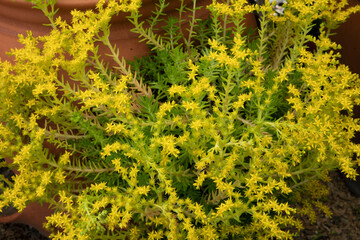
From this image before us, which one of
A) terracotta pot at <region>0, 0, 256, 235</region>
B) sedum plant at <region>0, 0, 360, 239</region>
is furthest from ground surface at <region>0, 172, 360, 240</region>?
terracotta pot at <region>0, 0, 256, 235</region>

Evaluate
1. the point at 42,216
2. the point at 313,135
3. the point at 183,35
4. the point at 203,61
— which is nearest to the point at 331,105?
the point at 313,135

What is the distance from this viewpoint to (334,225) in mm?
1896

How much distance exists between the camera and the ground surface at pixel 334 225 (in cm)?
178

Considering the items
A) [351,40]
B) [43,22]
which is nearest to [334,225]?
[351,40]

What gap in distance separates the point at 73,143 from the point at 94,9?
1.76 ft

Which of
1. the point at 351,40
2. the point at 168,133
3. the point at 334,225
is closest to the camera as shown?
the point at 168,133

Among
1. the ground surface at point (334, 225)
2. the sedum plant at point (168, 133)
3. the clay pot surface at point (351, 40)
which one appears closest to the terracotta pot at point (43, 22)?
the sedum plant at point (168, 133)

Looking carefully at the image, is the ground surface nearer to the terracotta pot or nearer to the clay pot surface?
the clay pot surface

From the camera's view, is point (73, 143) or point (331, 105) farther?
point (73, 143)

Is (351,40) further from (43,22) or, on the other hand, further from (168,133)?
(43,22)

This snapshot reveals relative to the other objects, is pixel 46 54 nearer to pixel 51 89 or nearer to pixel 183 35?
pixel 51 89

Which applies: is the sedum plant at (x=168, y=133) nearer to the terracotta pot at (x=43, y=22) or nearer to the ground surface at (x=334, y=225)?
the terracotta pot at (x=43, y=22)

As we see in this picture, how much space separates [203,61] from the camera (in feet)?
3.80

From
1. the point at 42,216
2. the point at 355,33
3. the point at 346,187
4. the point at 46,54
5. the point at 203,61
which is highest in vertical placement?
the point at 355,33
